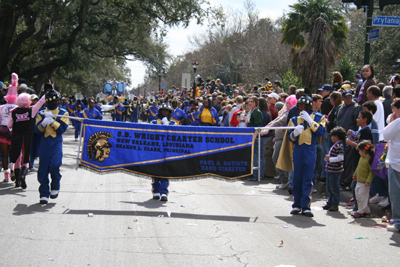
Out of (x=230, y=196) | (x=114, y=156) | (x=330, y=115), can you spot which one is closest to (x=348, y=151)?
(x=330, y=115)

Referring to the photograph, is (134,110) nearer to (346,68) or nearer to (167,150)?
(346,68)

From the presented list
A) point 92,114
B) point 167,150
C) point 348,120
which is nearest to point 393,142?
point 348,120

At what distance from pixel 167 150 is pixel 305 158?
247 centimetres

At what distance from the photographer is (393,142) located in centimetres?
712

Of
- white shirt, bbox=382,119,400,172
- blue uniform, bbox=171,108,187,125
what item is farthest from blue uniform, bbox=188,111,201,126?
white shirt, bbox=382,119,400,172

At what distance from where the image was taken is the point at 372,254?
229 inches

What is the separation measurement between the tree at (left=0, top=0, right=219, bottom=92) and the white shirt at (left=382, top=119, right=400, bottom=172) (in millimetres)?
17658

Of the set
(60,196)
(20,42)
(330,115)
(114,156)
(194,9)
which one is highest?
(194,9)

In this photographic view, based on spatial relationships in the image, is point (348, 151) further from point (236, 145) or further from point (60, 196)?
point (60, 196)

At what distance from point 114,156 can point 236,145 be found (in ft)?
7.33

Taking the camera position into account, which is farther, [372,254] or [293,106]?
[293,106]

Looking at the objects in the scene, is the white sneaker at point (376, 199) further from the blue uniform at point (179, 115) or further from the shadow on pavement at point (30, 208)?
the shadow on pavement at point (30, 208)

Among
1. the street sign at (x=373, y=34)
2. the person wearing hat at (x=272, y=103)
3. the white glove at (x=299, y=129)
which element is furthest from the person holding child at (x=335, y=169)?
the person wearing hat at (x=272, y=103)

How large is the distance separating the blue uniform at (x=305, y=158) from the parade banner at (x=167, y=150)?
2.67 ft
